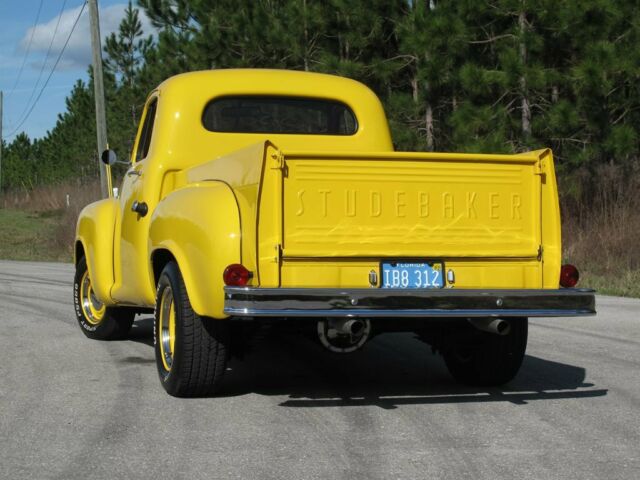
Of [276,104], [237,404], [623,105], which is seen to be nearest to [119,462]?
[237,404]

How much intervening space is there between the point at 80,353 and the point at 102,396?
204 centimetres

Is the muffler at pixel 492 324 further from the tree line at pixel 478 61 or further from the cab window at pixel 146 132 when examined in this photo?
the tree line at pixel 478 61

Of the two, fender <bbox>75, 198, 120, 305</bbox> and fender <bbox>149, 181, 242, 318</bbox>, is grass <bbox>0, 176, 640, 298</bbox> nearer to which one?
fender <bbox>75, 198, 120, 305</bbox>

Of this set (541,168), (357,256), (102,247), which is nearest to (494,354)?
(541,168)

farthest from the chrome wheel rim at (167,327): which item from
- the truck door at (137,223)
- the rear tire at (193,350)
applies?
the truck door at (137,223)

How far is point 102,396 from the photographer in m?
6.69

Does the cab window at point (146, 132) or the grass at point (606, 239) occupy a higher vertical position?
the cab window at point (146, 132)

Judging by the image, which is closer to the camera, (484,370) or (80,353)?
(484,370)

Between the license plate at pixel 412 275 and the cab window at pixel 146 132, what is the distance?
2.66m

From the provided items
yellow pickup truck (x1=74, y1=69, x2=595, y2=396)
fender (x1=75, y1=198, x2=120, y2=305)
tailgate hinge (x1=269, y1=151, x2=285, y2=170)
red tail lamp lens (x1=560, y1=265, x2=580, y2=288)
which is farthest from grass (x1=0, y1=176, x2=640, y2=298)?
tailgate hinge (x1=269, y1=151, x2=285, y2=170)

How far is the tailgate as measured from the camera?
19.7ft

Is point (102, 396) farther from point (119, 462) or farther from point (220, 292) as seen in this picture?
point (119, 462)

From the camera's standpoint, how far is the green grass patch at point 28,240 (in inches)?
1129

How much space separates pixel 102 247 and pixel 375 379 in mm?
2601
